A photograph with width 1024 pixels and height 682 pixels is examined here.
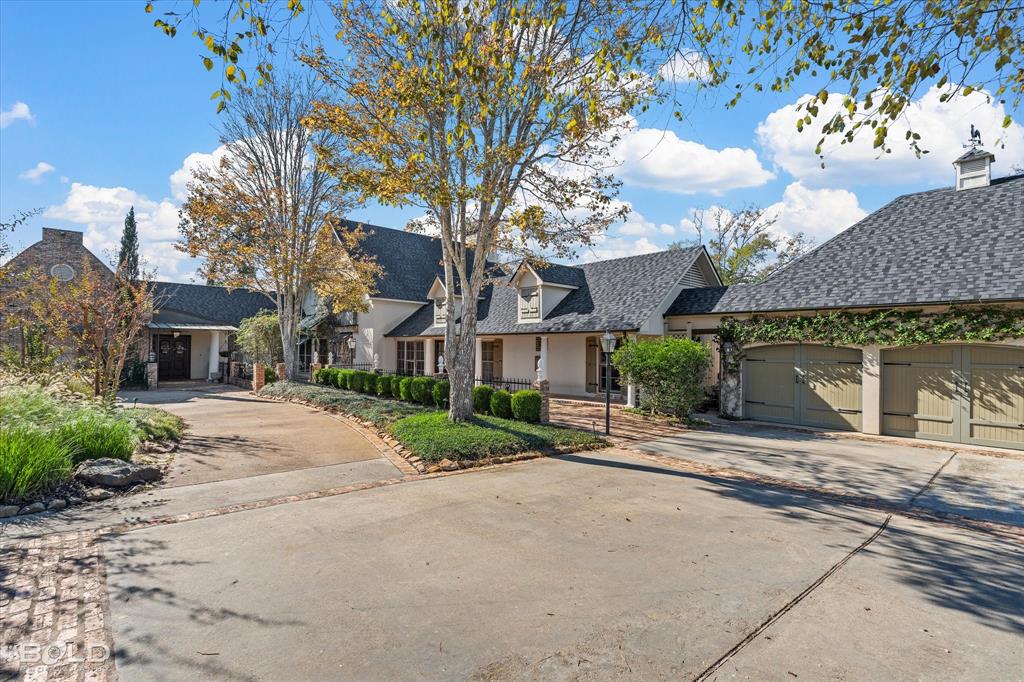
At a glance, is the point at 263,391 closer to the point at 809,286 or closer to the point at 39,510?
the point at 39,510

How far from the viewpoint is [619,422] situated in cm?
1438

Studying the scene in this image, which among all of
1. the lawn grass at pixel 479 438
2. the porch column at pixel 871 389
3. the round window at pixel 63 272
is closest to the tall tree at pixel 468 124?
the lawn grass at pixel 479 438

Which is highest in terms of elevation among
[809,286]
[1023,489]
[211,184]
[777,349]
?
[211,184]

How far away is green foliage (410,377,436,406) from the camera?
15.8 meters

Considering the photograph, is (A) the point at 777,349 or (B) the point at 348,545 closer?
(B) the point at 348,545

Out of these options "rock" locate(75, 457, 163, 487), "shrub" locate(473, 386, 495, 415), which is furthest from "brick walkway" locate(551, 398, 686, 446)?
"rock" locate(75, 457, 163, 487)

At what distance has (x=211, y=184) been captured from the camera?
1966 cm

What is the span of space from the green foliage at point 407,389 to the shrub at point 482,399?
294 cm

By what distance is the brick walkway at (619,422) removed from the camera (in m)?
12.5

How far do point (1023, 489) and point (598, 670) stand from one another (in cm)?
913

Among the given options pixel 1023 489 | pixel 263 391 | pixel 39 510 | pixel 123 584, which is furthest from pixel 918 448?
pixel 263 391

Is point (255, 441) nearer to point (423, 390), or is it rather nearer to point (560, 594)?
point (423, 390)

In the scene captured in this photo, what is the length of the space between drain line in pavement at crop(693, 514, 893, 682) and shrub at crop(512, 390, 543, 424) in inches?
315

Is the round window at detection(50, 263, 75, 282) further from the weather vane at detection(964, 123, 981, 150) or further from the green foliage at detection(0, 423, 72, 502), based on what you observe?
the weather vane at detection(964, 123, 981, 150)
